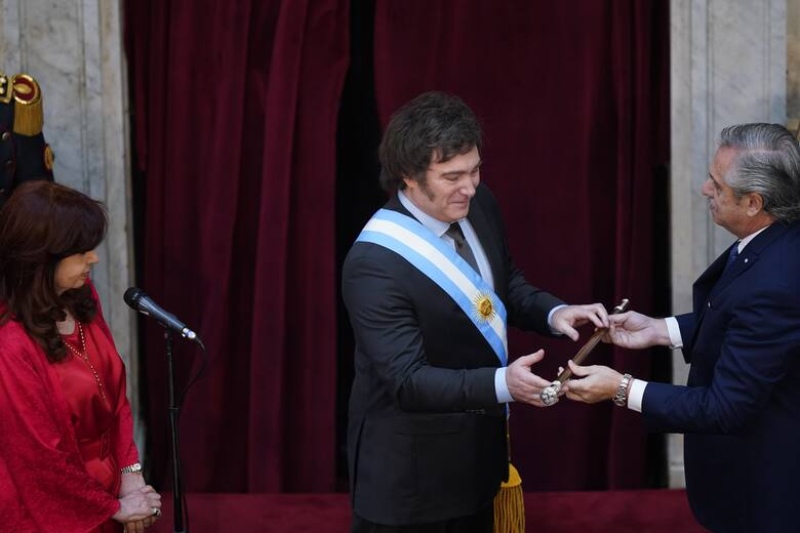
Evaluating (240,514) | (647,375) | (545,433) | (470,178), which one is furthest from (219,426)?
(470,178)

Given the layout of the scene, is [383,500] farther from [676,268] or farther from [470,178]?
[676,268]

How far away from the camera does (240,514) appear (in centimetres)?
417

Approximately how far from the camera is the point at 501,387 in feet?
9.04

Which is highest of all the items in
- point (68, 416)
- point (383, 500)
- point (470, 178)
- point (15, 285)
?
point (470, 178)

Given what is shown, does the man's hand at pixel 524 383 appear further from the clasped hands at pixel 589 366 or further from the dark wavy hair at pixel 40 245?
the dark wavy hair at pixel 40 245

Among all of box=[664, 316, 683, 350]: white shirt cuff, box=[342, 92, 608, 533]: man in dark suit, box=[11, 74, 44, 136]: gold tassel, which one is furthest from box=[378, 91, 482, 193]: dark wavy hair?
box=[11, 74, 44, 136]: gold tassel

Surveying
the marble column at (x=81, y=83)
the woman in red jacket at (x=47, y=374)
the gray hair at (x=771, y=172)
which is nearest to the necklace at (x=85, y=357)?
the woman in red jacket at (x=47, y=374)

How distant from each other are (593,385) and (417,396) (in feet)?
1.32

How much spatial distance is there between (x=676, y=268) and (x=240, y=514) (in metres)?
1.66

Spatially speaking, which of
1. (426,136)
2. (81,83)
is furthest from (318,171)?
(426,136)

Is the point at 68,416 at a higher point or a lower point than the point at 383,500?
higher

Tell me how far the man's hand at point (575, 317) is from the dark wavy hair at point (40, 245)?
1123 mm

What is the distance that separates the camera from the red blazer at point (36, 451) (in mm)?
2727

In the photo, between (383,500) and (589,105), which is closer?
(383,500)
